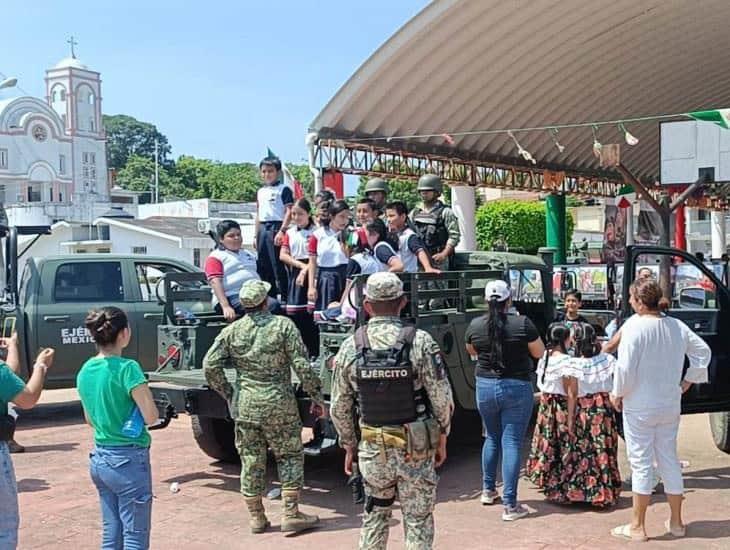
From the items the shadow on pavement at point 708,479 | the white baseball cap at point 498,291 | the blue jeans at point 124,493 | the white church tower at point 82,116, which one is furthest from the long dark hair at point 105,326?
the white church tower at point 82,116

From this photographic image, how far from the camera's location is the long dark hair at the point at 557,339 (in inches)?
242

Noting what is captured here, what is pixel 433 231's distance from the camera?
24.7ft

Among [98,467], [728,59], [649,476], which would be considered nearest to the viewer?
[98,467]

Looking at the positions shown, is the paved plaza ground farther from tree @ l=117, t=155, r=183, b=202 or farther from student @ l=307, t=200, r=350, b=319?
tree @ l=117, t=155, r=183, b=202

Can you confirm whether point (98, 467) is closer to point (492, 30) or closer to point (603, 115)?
point (492, 30)

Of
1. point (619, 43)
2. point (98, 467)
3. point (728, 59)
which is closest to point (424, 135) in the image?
point (619, 43)

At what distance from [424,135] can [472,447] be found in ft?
40.6

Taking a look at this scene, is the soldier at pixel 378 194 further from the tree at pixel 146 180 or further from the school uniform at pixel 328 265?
the tree at pixel 146 180

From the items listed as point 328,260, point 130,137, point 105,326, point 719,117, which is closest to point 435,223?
point 328,260

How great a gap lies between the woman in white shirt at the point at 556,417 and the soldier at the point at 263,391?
5.19 ft

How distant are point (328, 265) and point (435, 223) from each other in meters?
1.09

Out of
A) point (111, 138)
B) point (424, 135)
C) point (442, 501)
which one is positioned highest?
point (111, 138)

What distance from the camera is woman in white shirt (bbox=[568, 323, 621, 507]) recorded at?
6035mm

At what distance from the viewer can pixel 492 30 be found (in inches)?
671
